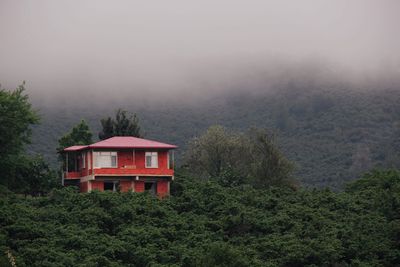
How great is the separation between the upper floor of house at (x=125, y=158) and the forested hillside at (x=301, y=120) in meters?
45.1

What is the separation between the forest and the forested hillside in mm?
43236

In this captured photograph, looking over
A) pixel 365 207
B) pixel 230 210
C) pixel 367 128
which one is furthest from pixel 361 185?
pixel 367 128

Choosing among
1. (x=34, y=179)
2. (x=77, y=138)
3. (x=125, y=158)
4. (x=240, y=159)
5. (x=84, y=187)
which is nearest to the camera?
(x=125, y=158)

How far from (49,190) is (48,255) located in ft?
56.3

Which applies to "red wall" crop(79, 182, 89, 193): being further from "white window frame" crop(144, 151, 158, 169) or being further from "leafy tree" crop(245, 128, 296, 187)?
"leafy tree" crop(245, 128, 296, 187)

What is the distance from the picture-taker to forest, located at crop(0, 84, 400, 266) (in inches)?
2303

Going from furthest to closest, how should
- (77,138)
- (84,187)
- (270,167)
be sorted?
(77,138) → (270,167) → (84,187)

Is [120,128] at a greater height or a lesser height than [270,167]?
greater

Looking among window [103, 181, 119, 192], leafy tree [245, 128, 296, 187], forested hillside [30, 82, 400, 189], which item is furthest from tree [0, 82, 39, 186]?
forested hillside [30, 82, 400, 189]

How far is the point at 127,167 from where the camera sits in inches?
2822

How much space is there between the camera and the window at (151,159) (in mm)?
72500

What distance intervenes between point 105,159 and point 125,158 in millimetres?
1180

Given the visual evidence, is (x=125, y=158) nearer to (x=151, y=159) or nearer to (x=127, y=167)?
(x=127, y=167)

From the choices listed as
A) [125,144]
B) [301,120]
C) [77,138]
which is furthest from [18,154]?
[301,120]
